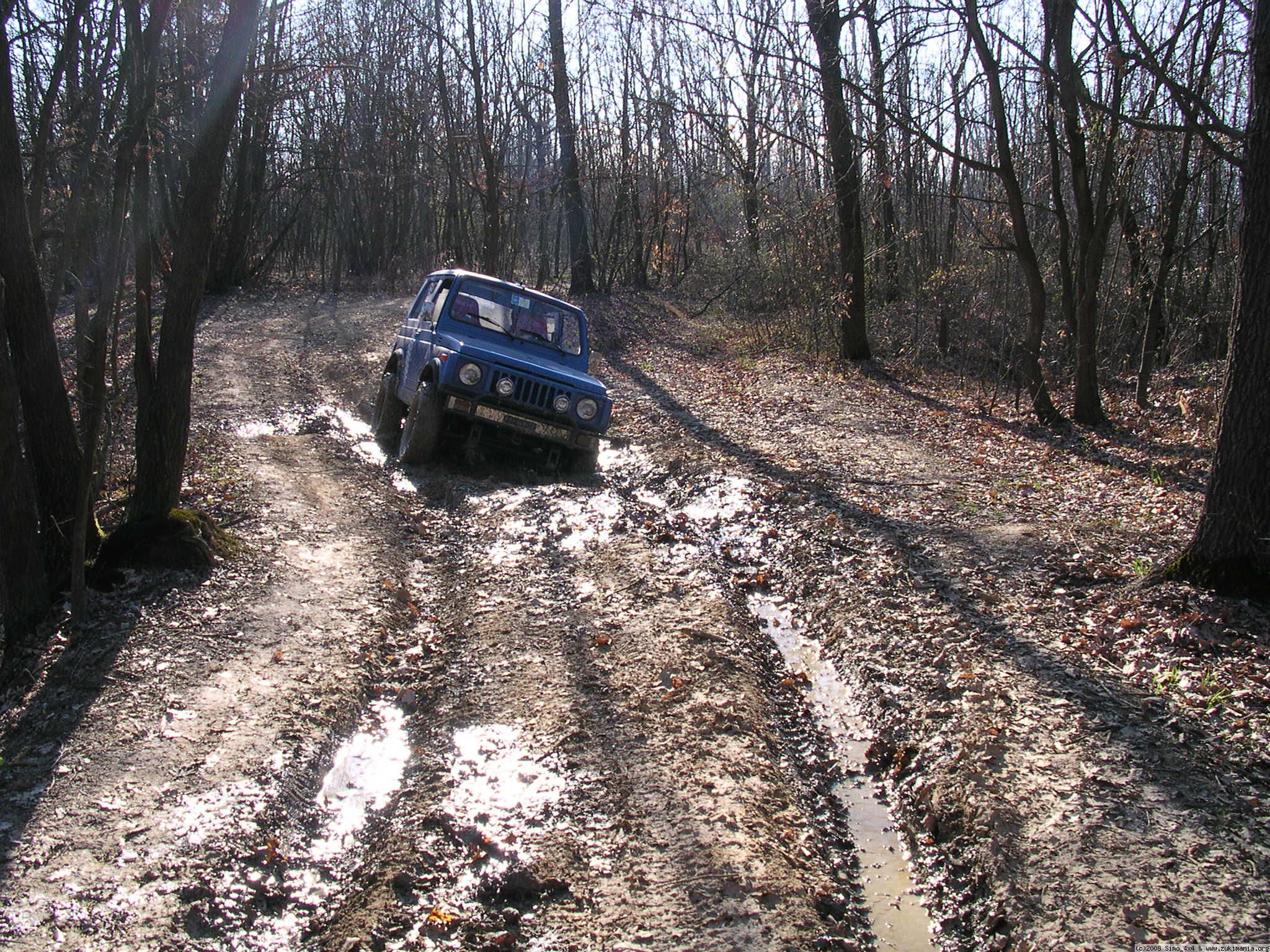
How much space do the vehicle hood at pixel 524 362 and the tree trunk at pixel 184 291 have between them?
2332mm

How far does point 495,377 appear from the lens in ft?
25.5

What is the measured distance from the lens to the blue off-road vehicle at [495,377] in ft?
25.4

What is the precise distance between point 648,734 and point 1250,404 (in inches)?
133

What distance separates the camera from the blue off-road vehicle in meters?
7.75

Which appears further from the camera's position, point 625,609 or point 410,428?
point 410,428

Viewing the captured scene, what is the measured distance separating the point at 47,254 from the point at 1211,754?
2138cm

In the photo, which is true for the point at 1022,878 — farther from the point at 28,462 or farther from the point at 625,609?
the point at 28,462

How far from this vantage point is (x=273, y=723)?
12.9 feet

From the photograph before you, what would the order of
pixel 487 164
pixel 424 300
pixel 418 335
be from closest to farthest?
pixel 418 335, pixel 424 300, pixel 487 164

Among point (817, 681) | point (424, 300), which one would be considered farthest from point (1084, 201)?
point (817, 681)

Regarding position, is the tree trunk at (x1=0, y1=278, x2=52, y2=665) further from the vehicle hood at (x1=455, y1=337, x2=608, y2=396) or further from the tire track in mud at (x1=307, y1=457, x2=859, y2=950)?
the vehicle hood at (x1=455, y1=337, x2=608, y2=396)

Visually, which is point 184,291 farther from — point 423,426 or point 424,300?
point 424,300

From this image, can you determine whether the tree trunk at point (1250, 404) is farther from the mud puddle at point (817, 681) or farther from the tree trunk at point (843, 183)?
the tree trunk at point (843, 183)

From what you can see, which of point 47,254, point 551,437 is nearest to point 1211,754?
→ point 551,437
